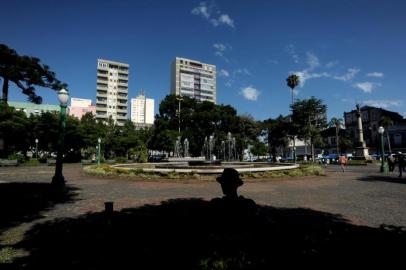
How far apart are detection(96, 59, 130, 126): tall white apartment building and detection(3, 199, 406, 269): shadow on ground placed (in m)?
110

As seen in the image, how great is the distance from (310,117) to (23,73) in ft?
158

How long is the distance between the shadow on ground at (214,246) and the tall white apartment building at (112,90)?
11001 centimetres

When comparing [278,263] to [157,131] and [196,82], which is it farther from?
[196,82]

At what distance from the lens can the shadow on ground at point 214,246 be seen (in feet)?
10.5

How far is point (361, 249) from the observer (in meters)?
3.40

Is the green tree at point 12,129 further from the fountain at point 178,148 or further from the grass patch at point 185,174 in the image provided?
the grass patch at point 185,174

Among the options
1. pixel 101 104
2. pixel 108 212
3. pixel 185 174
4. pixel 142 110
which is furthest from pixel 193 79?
pixel 108 212

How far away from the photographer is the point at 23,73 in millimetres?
37750

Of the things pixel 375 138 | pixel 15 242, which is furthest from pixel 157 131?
pixel 375 138

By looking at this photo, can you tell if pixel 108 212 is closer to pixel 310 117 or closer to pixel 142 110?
pixel 310 117

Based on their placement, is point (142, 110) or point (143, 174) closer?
point (143, 174)

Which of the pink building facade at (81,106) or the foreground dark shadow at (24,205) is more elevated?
the pink building facade at (81,106)

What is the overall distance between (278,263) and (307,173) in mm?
15925

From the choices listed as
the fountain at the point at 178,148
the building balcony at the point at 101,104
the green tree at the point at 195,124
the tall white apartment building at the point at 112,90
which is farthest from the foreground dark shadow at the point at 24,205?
the building balcony at the point at 101,104
